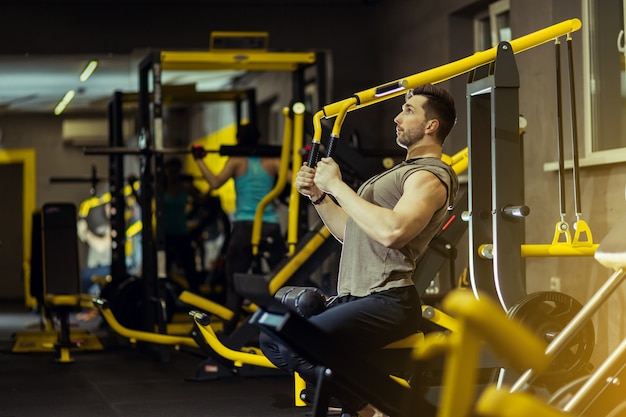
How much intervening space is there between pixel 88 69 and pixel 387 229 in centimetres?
849

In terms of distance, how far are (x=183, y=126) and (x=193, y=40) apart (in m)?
4.25

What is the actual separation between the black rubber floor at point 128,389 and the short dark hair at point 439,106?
6.07ft

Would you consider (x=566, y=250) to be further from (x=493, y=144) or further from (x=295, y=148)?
(x=295, y=148)

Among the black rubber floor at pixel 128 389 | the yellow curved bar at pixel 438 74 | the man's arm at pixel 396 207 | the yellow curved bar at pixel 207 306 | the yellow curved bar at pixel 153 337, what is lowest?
the black rubber floor at pixel 128 389

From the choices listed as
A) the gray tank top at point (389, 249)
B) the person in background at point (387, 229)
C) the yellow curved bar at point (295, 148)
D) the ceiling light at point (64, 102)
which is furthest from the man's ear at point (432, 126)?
the ceiling light at point (64, 102)

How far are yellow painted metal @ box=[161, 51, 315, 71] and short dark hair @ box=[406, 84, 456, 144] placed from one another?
378 centimetres

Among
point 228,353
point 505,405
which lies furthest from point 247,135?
point 505,405

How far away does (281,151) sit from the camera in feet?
20.6

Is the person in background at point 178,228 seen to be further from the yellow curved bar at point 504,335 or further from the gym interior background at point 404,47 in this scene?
the yellow curved bar at point 504,335

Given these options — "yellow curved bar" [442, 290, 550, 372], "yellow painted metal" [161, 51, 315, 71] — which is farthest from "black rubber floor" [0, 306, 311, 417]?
"yellow curved bar" [442, 290, 550, 372]

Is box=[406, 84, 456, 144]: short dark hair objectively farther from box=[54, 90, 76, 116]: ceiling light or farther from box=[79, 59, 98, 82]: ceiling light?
box=[54, 90, 76, 116]: ceiling light

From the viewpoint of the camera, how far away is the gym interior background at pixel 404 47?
521 centimetres

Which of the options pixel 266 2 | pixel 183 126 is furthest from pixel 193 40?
pixel 183 126

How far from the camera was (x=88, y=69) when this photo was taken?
10.7 metres
